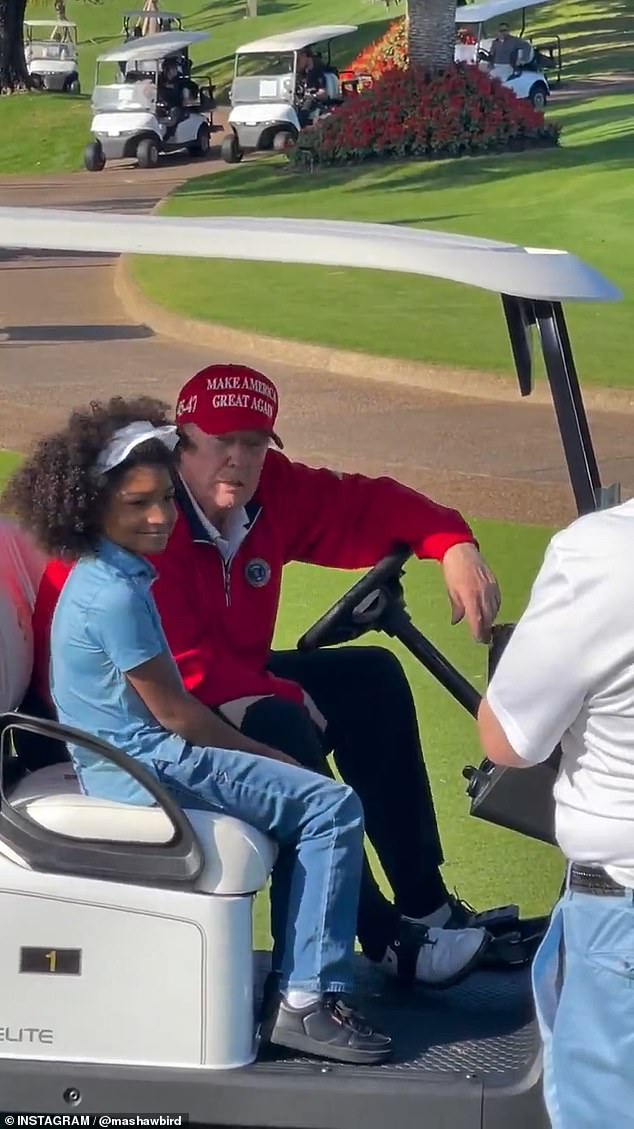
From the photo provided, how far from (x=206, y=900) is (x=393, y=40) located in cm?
3357

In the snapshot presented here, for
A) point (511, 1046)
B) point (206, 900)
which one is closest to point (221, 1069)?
point (206, 900)

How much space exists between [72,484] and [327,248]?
55cm

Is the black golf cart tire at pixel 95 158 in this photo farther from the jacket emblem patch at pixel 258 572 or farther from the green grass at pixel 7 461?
the jacket emblem patch at pixel 258 572

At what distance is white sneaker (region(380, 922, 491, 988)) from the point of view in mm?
2744

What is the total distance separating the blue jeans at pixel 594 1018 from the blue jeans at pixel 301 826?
0.52 m

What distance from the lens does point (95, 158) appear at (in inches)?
1101

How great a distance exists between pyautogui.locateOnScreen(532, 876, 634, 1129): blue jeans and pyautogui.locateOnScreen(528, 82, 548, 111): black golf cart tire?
32326 mm

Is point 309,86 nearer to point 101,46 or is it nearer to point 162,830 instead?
point 162,830


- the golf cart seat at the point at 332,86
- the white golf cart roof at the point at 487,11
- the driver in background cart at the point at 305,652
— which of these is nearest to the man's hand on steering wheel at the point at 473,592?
the driver in background cart at the point at 305,652

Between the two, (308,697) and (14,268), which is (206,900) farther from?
(14,268)

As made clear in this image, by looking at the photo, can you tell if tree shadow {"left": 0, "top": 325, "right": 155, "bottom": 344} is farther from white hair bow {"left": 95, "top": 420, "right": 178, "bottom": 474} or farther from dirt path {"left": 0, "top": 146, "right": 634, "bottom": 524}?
white hair bow {"left": 95, "top": 420, "right": 178, "bottom": 474}

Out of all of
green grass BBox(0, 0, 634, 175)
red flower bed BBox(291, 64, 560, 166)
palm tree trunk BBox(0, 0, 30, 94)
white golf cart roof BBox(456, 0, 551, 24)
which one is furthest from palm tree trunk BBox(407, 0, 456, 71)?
palm tree trunk BBox(0, 0, 30, 94)

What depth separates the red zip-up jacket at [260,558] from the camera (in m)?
2.74

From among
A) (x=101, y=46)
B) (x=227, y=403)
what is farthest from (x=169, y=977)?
(x=101, y=46)
